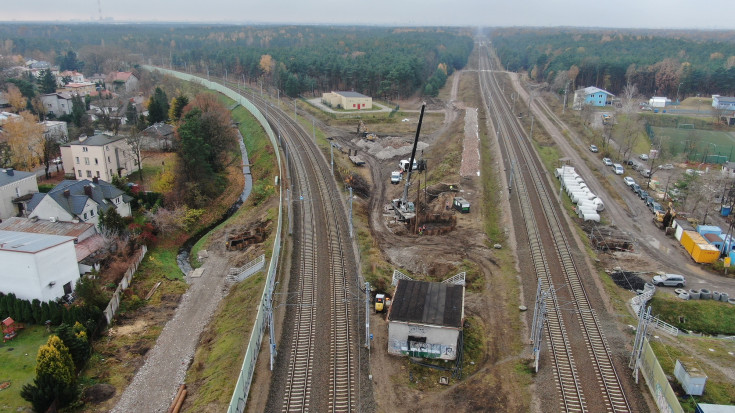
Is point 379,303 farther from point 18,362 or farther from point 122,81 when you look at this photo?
point 122,81

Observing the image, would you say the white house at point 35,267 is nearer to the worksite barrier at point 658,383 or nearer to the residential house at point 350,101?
the worksite barrier at point 658,383

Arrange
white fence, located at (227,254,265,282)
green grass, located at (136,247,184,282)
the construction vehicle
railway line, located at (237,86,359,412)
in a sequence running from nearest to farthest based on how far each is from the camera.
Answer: railway line, located at (237,86,359,412), the construction vehicle, white fence, located at (227,254,265,282), green grass, located at (136,247,184,282)

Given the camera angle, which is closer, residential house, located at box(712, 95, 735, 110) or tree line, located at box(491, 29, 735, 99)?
residential house, located at box(712, 95, 735, 110)

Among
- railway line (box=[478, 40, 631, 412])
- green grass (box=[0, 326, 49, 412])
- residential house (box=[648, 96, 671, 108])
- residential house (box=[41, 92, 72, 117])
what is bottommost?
green grass (box=[0, 326, 49, 412])

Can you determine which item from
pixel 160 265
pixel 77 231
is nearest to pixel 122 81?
pixel 77 231

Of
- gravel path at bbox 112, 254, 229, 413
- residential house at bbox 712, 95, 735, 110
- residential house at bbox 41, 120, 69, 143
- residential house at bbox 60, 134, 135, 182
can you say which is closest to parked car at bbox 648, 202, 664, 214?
gravel path at bbox 112, 254, 229, 413

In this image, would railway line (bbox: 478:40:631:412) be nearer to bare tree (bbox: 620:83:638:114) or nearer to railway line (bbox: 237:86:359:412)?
railway line (bbox: 237:86:359:412)
